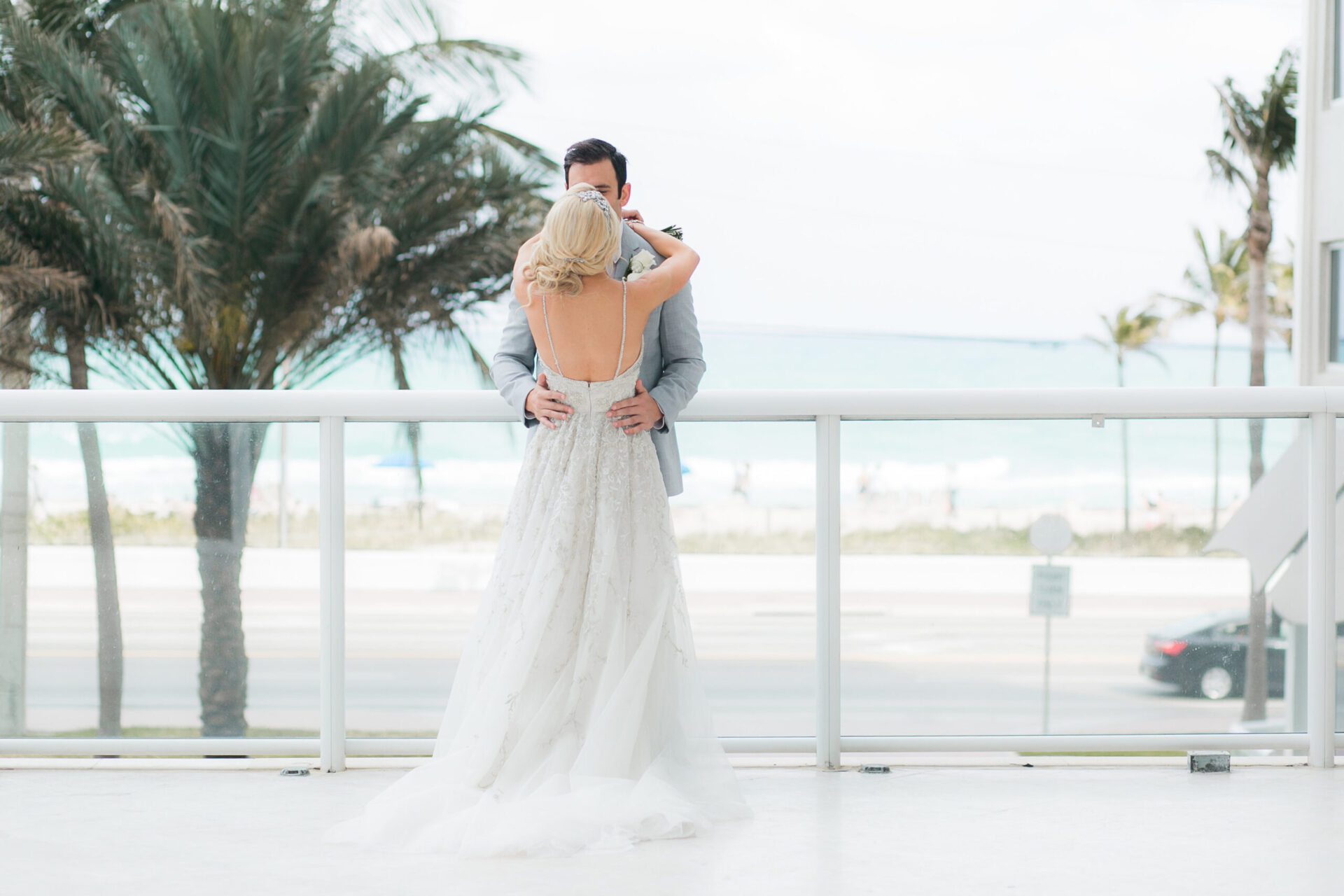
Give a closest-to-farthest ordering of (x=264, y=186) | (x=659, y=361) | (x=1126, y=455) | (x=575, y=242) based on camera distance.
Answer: (x=575, y=242) < (x=659, y=361) < (x=1126, y=455) < (x=264, y=186)

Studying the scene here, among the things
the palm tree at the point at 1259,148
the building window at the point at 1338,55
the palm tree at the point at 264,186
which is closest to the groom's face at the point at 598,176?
the palm tree at the point at 264,186

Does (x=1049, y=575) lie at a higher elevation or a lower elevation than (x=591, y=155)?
lower

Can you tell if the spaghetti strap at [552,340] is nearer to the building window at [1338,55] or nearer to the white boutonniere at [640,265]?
the white boutonniere at [640,265]

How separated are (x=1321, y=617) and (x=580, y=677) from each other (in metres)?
2.41

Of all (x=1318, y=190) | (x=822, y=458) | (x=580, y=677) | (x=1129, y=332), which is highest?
(x=1129, y=332)

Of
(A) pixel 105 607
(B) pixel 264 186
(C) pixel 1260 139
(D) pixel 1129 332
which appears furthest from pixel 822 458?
(D) pixel 1129 332

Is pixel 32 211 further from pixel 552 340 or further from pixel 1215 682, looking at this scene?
pixel 1215 682

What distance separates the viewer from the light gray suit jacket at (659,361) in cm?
353

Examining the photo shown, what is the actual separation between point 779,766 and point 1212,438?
68.2 inches

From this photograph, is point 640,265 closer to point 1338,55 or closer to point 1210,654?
point 1210,654

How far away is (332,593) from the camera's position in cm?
403

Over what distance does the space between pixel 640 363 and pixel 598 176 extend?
1.72 ft

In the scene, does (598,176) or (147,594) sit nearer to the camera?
(598,176)

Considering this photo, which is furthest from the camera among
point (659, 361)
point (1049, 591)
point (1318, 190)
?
point (1318, 190)
